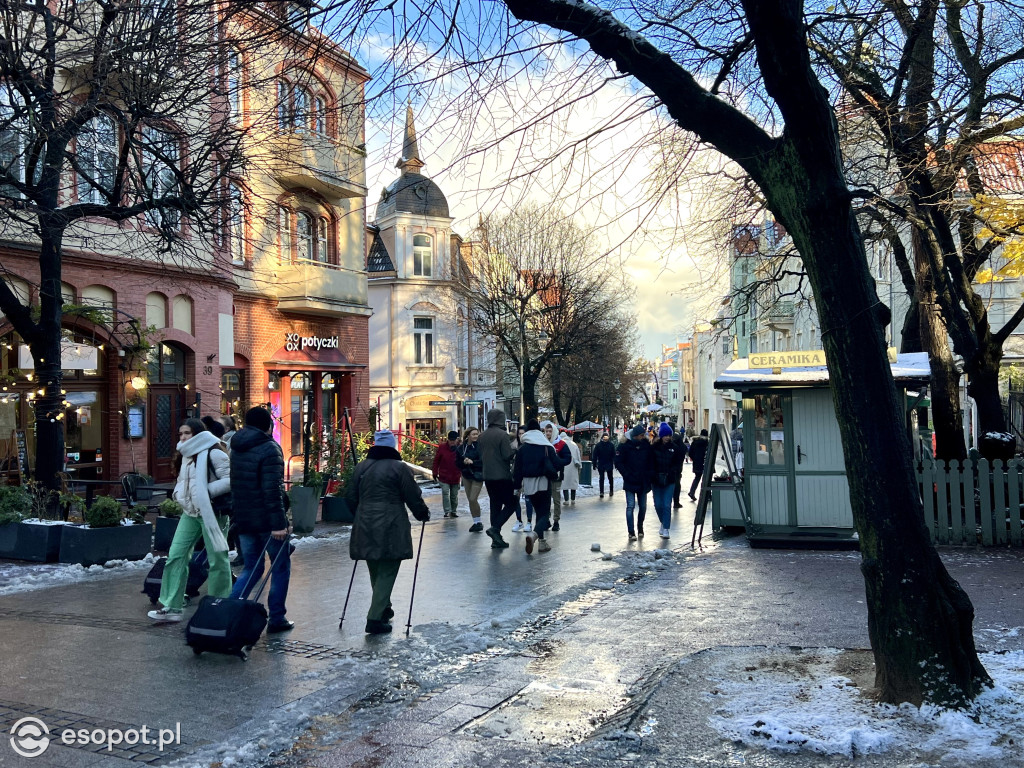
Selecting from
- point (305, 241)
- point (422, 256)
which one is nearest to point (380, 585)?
point (305, 241)

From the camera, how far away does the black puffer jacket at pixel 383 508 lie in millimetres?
7262

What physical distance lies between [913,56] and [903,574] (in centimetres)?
904

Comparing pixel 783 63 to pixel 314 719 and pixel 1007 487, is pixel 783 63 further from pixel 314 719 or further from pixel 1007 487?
pixel 1007 487

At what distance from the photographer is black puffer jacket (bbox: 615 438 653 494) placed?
13.2 m

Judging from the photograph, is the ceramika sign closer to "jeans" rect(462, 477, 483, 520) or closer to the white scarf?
"jeans" rect(462, 477, 483, 520)

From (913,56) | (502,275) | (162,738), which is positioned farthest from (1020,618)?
(502,275)

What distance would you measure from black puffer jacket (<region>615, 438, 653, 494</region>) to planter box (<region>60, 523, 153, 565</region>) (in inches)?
265

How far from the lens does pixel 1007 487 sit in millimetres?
12148

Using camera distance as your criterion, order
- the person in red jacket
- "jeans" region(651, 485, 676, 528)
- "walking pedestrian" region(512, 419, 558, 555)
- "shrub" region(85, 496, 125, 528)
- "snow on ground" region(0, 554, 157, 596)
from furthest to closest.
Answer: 1. the person in red jacket
2. "jeans" region(651, 485, 676, 528)
3. "walking pedestrian" region(512, 419, 558, 555)
4. "shrub" region(85, 496, 125, 528)
5. "snow on ground" region(0, 554, 157, 596)

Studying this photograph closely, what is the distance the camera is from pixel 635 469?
13.2 meters

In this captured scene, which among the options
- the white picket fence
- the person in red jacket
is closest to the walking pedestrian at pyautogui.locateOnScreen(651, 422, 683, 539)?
the white picket fence

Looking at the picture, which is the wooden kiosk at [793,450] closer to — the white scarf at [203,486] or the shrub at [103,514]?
the white scarf at [203,486]

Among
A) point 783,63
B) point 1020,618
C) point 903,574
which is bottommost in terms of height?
point 1020,618

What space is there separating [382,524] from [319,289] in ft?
60.4
